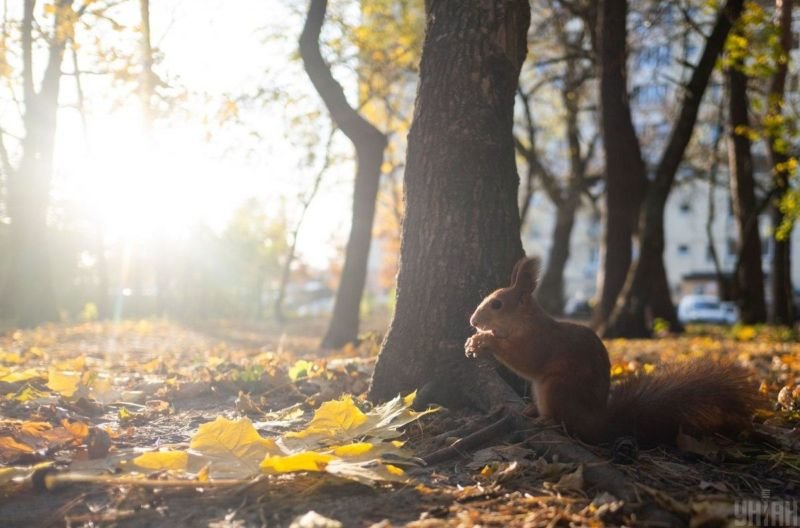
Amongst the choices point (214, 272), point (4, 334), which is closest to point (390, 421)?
point (4, 334)

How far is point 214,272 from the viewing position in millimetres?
26516

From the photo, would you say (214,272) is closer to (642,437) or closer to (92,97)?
(92,97)

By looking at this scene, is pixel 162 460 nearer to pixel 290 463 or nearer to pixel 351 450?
pixel 290 463

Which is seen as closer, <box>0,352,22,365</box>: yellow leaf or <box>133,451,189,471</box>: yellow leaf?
<box>133,451,189,471</box>: yellow leaf

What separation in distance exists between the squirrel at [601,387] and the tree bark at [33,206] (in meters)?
13.1

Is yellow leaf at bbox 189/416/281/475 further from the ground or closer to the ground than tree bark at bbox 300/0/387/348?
closer to the ground

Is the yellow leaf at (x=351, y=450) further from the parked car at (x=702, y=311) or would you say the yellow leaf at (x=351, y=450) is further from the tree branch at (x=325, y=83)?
the parked car at (x=702, y=311)

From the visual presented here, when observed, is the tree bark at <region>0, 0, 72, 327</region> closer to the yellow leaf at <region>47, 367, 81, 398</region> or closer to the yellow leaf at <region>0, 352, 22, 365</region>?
the yellow leaf at <region>0, 352, 22, 365</region>

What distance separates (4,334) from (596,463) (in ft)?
34.0

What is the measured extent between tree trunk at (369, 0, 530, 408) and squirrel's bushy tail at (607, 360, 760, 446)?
2.67 feet

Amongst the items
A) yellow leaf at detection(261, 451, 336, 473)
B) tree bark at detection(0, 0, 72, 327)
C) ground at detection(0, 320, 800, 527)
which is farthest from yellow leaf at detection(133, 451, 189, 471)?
tree bark at detection(0, 0, 72, 327)

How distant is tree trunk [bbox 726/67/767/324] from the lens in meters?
14.1

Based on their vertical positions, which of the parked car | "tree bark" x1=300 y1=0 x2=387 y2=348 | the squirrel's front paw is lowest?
the parked car

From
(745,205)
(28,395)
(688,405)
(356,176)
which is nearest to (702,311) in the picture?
(745,205)
